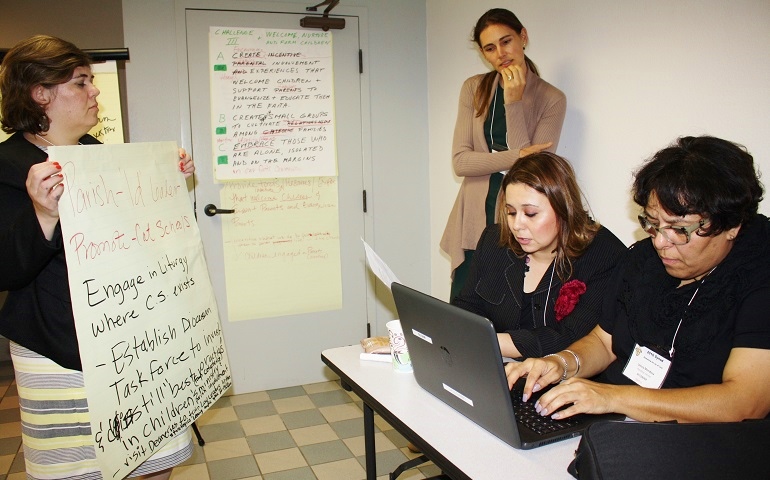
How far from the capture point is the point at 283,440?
3.10 m

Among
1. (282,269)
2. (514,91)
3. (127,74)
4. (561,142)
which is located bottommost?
(282,269)

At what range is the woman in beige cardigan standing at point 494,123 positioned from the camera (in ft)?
8.58

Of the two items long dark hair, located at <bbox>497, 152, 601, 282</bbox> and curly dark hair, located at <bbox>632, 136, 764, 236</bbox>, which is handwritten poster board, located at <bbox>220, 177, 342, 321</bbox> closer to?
long dark hair, located at <bbox>497, 152, 601, 282</bbox>

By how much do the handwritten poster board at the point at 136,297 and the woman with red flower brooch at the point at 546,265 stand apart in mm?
892

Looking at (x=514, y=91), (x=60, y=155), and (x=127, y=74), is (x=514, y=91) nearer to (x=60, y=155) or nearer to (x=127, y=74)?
(x=60, y=155)

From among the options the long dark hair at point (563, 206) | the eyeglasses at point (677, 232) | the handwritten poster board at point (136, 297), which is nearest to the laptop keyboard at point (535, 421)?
the eyeglasses at point (677, 232)

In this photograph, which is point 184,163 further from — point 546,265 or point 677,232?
point 677,232

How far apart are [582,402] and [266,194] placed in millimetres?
2676

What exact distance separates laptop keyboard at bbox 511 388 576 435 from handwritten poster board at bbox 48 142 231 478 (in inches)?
36.6

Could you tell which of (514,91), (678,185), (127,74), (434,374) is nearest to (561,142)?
Result: (514,91)

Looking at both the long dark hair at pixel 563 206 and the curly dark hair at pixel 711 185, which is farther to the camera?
the long dark hair at pixel 563 206

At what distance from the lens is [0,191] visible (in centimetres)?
150

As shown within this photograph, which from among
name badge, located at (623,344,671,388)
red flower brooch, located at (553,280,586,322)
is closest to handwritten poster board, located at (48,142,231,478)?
red flower brooch, located at (553,280,586,322)

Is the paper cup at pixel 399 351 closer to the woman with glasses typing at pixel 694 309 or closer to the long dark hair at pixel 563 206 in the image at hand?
the woman with glasses typing at pixel 694 309
